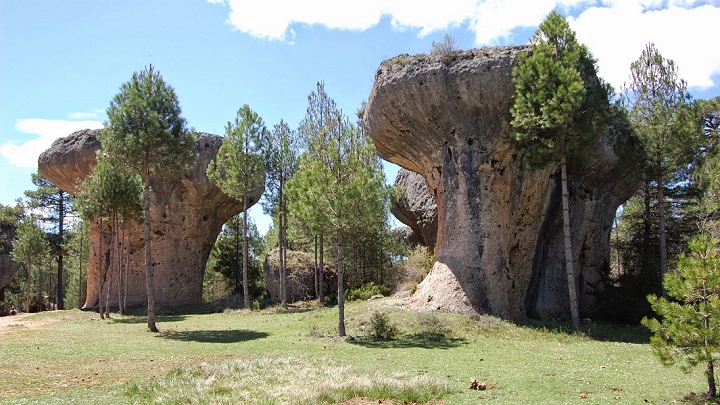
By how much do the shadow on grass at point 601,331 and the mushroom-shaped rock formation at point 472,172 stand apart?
4.91 feet

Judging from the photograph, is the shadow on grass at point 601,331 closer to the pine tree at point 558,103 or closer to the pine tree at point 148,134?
the pine tree at point 558,103

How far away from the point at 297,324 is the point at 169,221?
16.9m

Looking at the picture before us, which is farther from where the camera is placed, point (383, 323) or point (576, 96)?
point (576, 96)

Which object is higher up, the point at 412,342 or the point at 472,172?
the point at 472,172

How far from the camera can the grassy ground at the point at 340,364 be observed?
27.2ft

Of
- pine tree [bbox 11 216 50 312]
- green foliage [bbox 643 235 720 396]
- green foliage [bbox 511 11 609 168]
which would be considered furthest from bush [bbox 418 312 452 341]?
pine tree [bbox 11 216 50 312]

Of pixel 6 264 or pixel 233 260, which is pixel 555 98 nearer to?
pixel 233 260

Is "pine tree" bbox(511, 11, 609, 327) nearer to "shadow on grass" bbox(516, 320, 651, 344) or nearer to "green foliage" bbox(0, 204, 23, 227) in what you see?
"shadow on grass" bbox(516, 320, 651, 344)

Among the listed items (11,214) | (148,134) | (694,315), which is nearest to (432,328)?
(694,315)

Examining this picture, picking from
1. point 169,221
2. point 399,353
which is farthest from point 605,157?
point 169,221

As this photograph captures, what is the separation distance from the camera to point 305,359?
1156 centimetres

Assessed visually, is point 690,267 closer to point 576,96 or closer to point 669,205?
point 576,96

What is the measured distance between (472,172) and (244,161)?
1381cm

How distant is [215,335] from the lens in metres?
17.6
